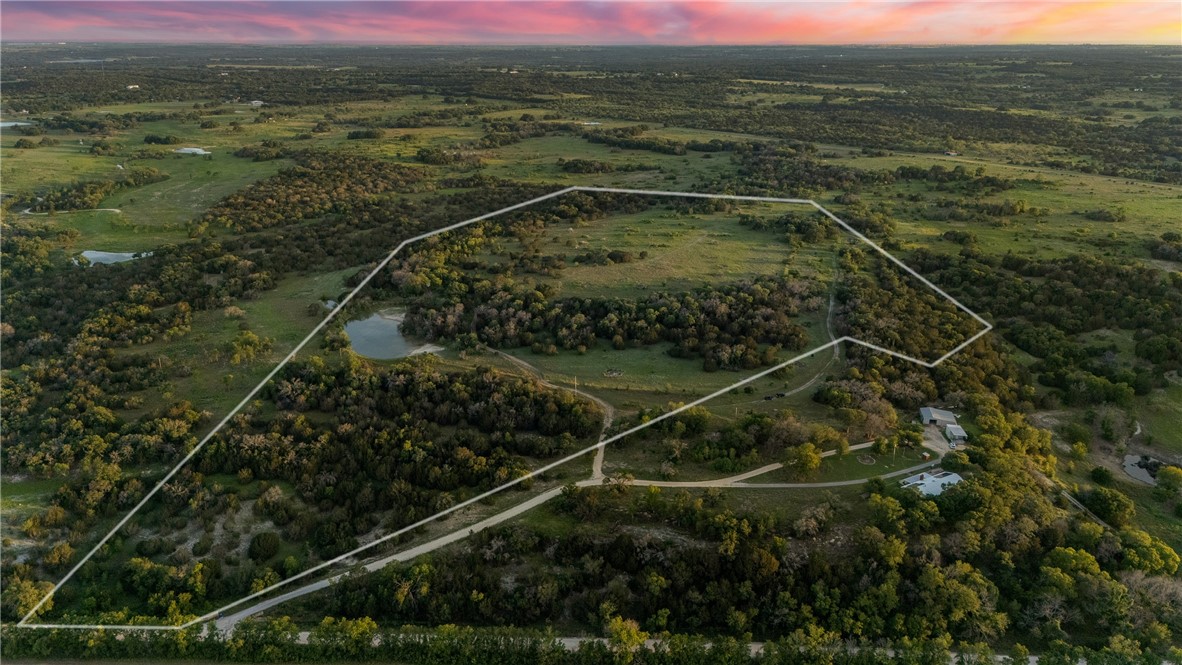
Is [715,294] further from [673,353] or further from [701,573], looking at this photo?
[701,573]

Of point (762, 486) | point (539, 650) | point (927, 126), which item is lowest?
point (539, 650)

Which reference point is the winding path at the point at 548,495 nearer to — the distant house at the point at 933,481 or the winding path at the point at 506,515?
the winding path at the point at 506,515

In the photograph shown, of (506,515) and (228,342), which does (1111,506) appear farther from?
Answer: (228,342)

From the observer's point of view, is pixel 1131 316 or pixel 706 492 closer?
pixel 706 492

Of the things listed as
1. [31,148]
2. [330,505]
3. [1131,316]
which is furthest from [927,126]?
[31,148]

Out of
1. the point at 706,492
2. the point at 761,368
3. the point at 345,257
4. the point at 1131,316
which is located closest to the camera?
the point at 706,492

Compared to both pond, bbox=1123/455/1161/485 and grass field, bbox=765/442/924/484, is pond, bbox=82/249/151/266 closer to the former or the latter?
grass field, bbox=765/442/924/484

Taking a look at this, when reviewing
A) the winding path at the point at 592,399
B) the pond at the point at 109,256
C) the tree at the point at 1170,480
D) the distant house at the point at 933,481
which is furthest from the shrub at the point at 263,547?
the pond at the point at 109,256
